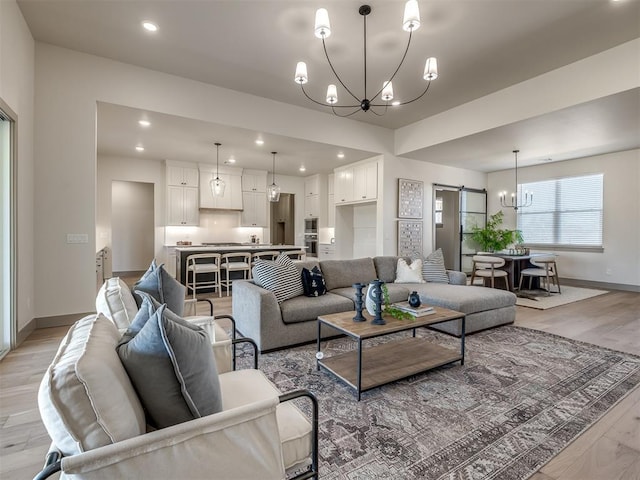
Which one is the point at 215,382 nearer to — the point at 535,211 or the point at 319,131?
the point at 319,131

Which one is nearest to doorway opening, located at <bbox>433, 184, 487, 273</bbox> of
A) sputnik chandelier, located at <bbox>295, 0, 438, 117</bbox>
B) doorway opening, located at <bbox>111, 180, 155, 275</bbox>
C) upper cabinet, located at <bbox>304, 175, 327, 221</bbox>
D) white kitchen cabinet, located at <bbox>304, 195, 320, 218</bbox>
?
upper cabinet, located at <bbox>304, 175, 327, 221</bbox>

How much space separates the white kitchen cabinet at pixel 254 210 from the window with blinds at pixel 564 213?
6.77m

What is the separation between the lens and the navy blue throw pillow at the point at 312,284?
353 cm

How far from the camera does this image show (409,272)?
4449mm

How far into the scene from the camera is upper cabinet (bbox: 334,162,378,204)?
262 inches

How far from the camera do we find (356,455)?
1.67 meters

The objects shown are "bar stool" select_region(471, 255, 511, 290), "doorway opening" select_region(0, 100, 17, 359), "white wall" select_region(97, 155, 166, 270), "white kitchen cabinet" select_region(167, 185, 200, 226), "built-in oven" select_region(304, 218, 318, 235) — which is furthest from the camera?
"built-in oven" select_region(304, 218, 318, 235)

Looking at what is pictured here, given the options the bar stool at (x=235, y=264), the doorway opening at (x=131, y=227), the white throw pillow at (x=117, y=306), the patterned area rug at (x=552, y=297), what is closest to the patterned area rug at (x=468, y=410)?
the white throw pillow at (x=117, y=306)

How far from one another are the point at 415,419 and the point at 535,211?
779 centimetres

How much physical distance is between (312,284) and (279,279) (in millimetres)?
415

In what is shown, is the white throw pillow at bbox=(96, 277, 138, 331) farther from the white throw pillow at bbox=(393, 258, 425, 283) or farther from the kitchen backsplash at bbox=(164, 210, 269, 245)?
the kitchen backsplash at bbox=(164, 210, 269, 245)

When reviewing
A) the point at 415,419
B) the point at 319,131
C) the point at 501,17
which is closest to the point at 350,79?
the point at 319,131

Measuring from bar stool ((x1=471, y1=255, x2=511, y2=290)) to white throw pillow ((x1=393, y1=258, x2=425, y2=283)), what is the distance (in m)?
2.05

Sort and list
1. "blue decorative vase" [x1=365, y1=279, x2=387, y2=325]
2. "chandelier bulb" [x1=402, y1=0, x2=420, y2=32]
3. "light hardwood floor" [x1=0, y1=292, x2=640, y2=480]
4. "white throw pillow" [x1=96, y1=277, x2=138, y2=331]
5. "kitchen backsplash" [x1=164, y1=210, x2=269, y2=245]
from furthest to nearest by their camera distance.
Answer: "kitchen backsplash" [x1=164, y1=210, x2=269, y2=245] → "blue decorative vase" [x1=365, y1=279, x2=387, y2=325] → "chandelier bulb" [x1=402, y1=0, x2=420, y2=32] → "white throw pillow" [x1=96, y1=277, x2=138, y2=331] → "light hardwood floor" [x1=0, y1=292, x2=640, y2=480]
